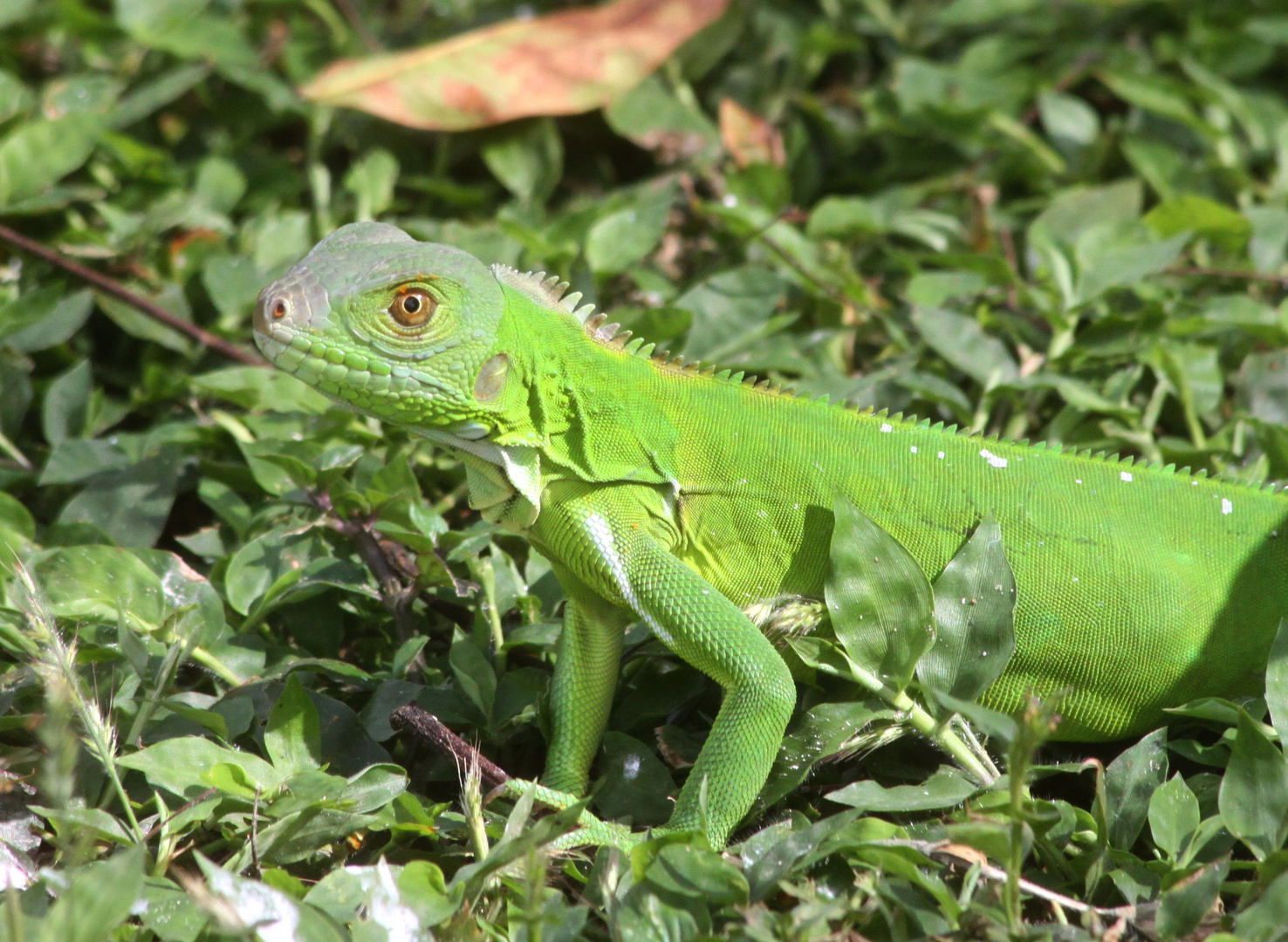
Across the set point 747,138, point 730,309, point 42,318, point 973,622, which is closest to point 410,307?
point 973,622

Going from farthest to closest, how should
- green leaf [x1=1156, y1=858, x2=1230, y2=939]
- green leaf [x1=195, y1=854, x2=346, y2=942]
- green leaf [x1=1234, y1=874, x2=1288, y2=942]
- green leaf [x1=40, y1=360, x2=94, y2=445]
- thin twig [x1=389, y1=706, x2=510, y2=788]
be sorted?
1. green leaf [x1=40, y1=360, x2=94, y2=445]
2. thin twig [x1=389, y1=706, x2=510, y2=788]
3. green leaf [x1=1156, y1=858, x2=1230, y2=939]
4. green leaf [x1=1234, y1=874, x2=1288, y2=942]
5. green leaf [x1=195, y1=854, x2=346, y2=942]

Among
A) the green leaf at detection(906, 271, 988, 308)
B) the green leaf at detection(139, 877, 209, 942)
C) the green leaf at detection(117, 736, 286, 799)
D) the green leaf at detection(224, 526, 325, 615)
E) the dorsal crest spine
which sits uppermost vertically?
the dorsal crest spine

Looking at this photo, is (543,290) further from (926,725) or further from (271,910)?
(271,910)

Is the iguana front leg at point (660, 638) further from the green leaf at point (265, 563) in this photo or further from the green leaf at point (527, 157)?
the green leaf at point (527, 157)

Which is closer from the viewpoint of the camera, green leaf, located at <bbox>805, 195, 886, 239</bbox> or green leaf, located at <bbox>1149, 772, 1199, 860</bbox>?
green leaf, located at <bbox>1149, 772, 1199, 860</bbox>

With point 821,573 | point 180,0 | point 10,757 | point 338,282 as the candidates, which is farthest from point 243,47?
point 821,573

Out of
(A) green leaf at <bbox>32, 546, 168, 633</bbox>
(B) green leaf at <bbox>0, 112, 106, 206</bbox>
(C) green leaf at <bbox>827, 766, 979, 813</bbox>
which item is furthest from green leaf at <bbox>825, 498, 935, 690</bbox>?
(B) green leaf at <bbox>0, 112, 106, 206</bbox>

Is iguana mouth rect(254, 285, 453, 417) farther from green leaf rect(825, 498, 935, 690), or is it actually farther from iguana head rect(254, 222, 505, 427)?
green leaf rect(825, 498, 935, 690)
